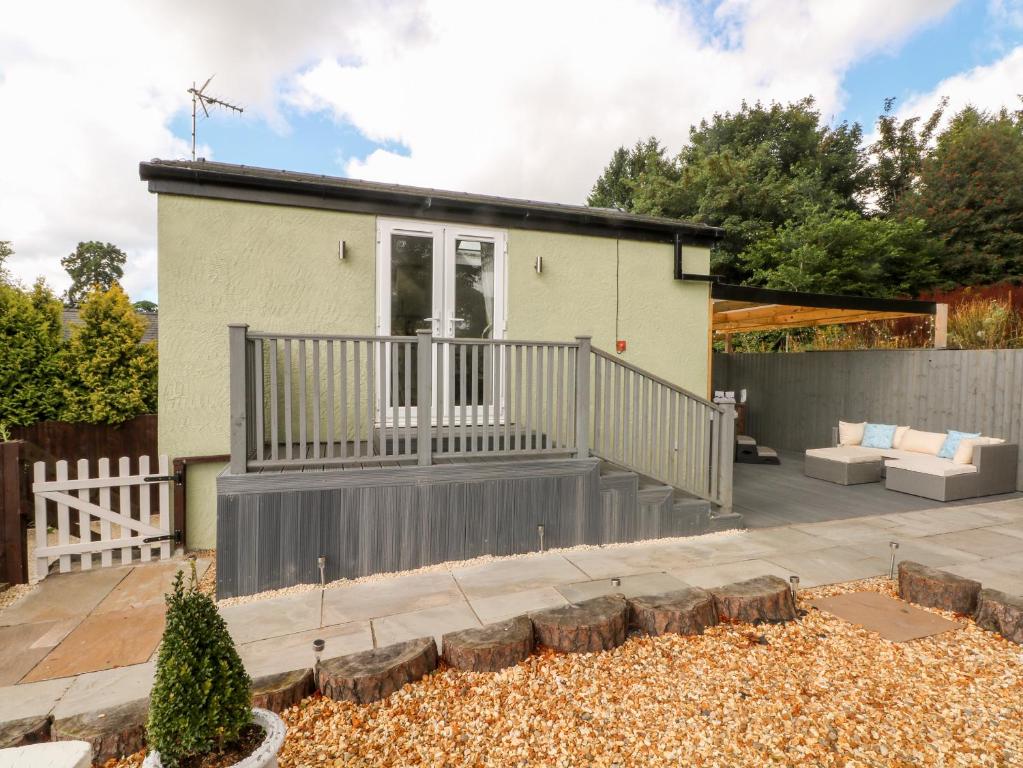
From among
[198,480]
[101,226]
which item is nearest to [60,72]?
[198,480]

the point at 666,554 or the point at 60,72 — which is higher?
the point at 60,72

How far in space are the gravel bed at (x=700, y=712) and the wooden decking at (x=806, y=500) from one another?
102 inches

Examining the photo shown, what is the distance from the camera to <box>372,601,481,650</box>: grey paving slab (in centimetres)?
289

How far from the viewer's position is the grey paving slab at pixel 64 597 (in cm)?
331

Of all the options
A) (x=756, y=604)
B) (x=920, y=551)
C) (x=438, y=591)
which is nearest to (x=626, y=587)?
(x=756, y=604)

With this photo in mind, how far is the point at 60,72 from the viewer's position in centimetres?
684

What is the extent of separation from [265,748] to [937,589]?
3.84 m

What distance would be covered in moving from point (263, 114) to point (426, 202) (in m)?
5.41

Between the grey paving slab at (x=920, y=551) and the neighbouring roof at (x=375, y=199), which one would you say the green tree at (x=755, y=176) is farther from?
the grey paving slab at (x=920, y=551)

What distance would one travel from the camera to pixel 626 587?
11.6 feet

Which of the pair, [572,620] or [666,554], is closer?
[572,620]

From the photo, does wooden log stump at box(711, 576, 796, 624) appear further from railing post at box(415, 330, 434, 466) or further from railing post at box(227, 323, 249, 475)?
railing post at box(227, 323, 249, 475)

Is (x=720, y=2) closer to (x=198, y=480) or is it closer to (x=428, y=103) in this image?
(x=428, y=103)

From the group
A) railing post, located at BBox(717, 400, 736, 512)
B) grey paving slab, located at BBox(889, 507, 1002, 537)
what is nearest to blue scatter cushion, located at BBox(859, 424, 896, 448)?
grey paving slab, located at BBox(889, 507, 1002, 537)
